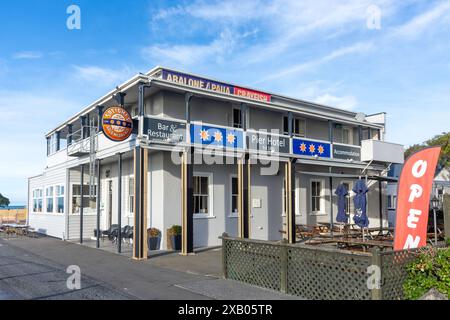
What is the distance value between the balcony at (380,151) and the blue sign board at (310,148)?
2311mm

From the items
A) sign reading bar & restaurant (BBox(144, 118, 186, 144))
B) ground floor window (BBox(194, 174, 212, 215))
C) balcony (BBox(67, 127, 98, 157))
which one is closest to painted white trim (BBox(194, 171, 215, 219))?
ground floor window (BBox(194, 174, 212, 215))

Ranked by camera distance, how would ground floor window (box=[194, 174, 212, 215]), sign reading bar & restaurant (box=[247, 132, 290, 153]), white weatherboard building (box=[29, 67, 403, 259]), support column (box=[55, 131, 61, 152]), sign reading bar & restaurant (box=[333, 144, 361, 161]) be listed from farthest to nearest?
support column (box=[55, 131, 61, 152])
sign reading bar & restaurant (box=[333, 144, 361, 161])
ground floor window (box=[194, 174, 212, 215])
sign reading bar & restaurant (box=[247, 132, 290, 153])
white weatherboard building (box=[29, 67, 403, 259])

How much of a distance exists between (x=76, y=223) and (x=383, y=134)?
641 inches

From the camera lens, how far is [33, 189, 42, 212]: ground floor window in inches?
964

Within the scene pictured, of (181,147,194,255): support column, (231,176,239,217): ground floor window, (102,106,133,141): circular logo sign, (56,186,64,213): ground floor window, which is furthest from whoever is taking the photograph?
(56,186,64,213): ground floor window

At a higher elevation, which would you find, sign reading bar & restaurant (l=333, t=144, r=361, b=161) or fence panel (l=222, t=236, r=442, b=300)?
sign reading bar & restaurant (l=333, t=144, r=361, b=161)

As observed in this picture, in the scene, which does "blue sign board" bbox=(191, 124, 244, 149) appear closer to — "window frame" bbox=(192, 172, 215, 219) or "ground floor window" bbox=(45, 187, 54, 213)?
"window frame" bbox=(192, 172, 215, 219)

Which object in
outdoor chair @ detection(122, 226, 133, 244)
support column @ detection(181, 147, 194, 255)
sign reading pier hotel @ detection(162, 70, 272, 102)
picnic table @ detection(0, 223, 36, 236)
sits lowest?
picnic table @ detection(0, 223, 36, 236)

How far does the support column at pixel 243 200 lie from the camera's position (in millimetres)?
15055

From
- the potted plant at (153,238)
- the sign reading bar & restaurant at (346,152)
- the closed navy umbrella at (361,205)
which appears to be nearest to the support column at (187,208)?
the potted plant at (153,238)

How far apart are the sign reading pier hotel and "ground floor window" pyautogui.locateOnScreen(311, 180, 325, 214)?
4.71 meters

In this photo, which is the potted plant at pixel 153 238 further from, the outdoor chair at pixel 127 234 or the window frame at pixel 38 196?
the window frame at pixel 38 196

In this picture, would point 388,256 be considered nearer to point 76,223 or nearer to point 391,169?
point 76,223

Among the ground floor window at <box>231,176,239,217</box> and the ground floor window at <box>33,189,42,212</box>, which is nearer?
the ground floor window at <box>231,176,239,217</box>
